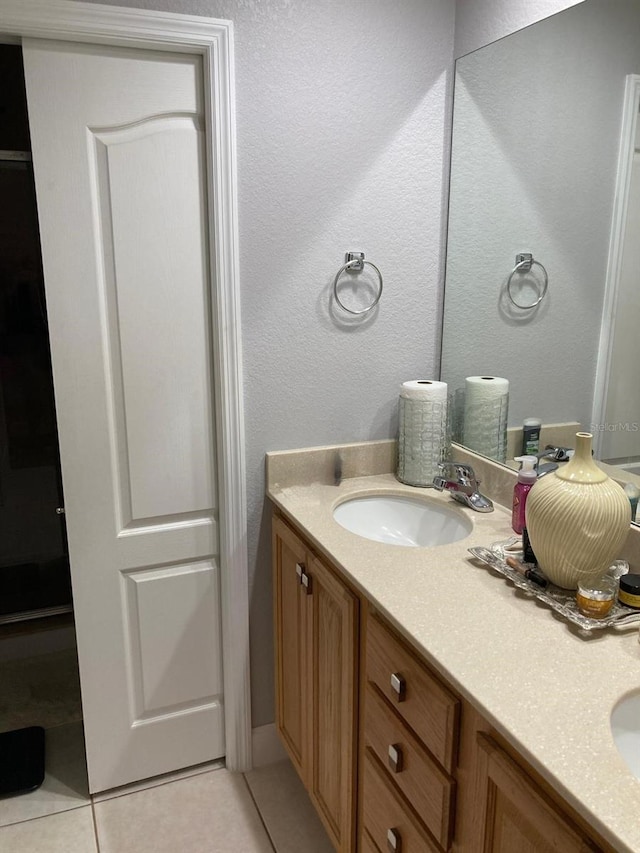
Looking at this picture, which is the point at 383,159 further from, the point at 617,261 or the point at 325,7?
the point at 617,261

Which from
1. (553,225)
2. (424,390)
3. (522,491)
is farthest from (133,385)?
(553,225)

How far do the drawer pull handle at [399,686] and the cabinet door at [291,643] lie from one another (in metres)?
0.47

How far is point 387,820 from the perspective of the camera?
134 cm

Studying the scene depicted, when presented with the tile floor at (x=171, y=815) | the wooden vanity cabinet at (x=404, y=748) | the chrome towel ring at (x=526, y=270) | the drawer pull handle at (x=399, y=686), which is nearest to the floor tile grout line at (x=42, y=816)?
the tile floor at (x=171, y=815)

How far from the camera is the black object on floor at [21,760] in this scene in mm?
2010

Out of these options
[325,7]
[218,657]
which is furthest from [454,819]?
[325,7]

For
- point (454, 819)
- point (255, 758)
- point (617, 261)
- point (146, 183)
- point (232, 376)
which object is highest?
point (146, 183)

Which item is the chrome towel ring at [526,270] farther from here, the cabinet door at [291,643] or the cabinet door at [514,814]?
the cabinet door at [514,814]

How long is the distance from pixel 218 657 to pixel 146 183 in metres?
1.36

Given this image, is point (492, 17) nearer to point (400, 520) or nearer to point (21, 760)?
point (400, 520)

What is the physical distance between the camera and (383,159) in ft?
6.10

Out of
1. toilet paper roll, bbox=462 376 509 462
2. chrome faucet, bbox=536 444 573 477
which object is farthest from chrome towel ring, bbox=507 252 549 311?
chrome faucet, bbox=536 444 573 477

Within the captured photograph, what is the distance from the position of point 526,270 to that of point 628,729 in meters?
1.10

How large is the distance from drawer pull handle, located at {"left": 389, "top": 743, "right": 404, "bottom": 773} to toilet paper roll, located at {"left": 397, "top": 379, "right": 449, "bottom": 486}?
0.79 m
